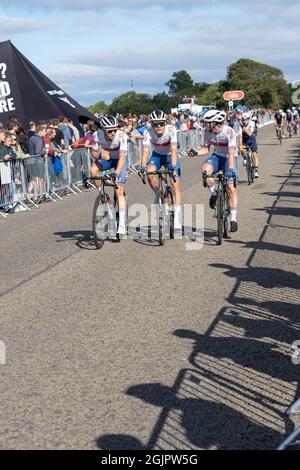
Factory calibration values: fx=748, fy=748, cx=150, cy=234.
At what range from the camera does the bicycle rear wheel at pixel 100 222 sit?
10773mm

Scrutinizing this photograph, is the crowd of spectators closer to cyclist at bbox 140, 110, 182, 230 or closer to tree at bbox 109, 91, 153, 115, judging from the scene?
cyclist at bbox 140, 110, 182, 230

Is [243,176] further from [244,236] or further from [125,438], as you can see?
[125,438]

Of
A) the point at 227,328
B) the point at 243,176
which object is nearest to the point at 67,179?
the point at 243,176

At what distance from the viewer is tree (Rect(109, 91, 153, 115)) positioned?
4222 inches

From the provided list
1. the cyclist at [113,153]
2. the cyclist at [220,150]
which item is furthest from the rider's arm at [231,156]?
the cyclist at [113,153]

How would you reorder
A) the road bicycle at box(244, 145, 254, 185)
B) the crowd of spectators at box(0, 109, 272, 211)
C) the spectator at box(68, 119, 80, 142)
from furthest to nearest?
the spectator at box(68, 119, 80, 142) < the road bicycle at box(244, 145, 254, 185) < the crowd of spectators at box(0, 109, 272, 211)

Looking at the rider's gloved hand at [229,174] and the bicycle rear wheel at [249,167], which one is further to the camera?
the bicycle rear wheel at [249,167]

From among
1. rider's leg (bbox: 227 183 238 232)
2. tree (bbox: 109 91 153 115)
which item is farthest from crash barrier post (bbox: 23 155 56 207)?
tree (bbox: 109 91 153 115)

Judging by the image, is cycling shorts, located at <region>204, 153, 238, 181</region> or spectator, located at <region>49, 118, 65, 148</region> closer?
cycling shorts, located at <region>204, 153, 238, 181</region>

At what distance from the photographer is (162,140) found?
38.0ft

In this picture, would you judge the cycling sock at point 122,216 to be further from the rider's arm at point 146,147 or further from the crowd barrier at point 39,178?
the crowd barrier at point 39,178

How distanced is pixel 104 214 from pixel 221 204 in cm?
174

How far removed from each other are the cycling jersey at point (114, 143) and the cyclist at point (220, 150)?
1.21 metres
